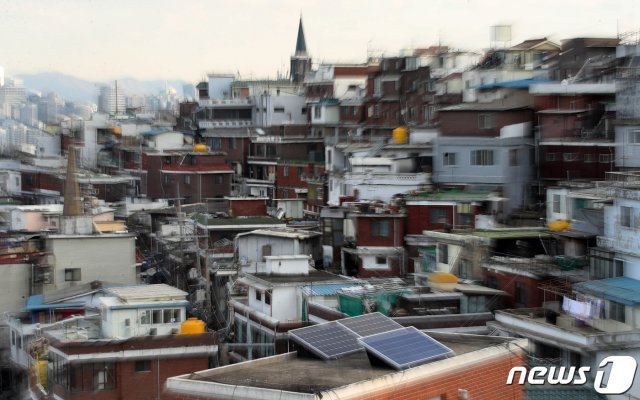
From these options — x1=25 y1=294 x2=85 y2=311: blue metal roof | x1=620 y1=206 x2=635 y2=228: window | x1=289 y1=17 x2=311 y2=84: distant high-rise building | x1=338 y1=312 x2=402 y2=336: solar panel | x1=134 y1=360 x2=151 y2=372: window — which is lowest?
x1=134 y1=360 x2=151 y2=372: window

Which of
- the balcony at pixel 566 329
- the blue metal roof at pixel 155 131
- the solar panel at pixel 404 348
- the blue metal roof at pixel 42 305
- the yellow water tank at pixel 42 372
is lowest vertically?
the yellow water tank at pixel 42 372

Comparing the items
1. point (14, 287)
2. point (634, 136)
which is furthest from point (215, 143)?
point (634, 136)

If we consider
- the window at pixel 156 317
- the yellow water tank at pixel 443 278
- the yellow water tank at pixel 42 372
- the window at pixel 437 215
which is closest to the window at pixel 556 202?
the window at pixel 437 215

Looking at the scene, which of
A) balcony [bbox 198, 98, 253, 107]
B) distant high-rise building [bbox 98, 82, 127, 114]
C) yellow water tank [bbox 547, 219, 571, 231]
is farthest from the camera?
distant high-rise building [bbox 98, 82, 127, 114]

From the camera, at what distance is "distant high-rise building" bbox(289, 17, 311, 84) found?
45997mm

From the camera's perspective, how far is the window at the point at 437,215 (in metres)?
19.6

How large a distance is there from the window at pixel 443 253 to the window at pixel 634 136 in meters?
4.13

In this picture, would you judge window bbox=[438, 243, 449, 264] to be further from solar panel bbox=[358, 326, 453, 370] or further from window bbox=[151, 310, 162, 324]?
solar panel bbox=[358, 326, 453, 370]

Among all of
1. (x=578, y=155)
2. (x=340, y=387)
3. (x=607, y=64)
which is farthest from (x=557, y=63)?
(x=340, y=387)

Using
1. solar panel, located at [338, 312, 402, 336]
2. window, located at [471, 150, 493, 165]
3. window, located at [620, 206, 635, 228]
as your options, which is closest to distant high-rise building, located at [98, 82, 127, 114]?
window, located at [471, 150, 493, 165]

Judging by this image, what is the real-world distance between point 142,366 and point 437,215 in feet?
22.3

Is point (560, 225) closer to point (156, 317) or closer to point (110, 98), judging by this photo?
point (156, 317)

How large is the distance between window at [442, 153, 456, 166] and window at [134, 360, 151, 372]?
934 centimetres

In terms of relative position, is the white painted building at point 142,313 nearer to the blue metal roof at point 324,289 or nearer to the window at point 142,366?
the window at point 142,366
